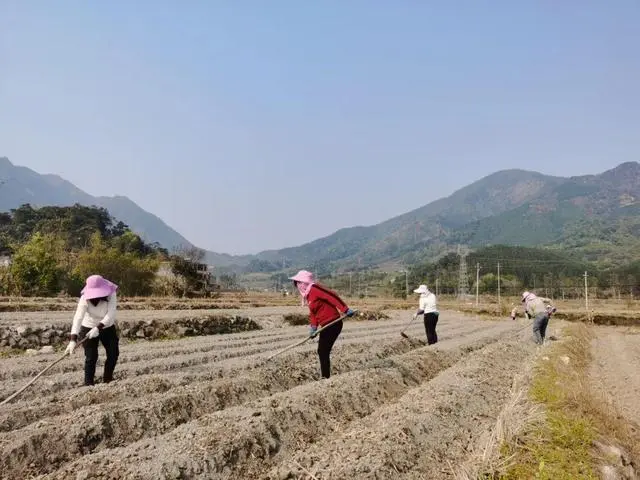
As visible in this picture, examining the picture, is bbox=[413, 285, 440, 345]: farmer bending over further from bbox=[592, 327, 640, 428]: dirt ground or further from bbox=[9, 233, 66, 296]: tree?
bbox=[9, 233, 66, 296]: tree

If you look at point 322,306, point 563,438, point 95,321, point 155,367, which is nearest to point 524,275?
point 155,367

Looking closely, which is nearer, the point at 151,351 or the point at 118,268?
the point at 151,351

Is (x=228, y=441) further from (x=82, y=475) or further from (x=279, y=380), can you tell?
(x=279, y=380)

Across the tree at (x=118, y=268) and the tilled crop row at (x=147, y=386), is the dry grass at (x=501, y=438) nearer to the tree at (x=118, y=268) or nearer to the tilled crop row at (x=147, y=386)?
the tilled crop row at (x=147, y=386)

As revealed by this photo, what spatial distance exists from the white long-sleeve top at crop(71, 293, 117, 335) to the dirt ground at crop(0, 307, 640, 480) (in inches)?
36.1

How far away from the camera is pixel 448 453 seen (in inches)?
226

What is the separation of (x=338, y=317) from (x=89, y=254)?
35.3 metres

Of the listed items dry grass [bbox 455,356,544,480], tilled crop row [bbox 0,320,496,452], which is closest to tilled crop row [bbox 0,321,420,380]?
tilled crop row [bbox 0,320,496,452]

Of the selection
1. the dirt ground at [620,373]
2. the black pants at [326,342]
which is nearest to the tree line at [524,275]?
the dirt ground at [620,373]

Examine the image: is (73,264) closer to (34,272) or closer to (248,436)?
(34,272)

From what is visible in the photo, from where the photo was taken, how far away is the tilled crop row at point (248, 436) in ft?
15.0

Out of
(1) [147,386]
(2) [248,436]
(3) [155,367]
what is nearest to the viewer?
(2) [248,436]

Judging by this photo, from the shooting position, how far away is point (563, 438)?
20.5ft

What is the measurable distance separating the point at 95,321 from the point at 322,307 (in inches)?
137
